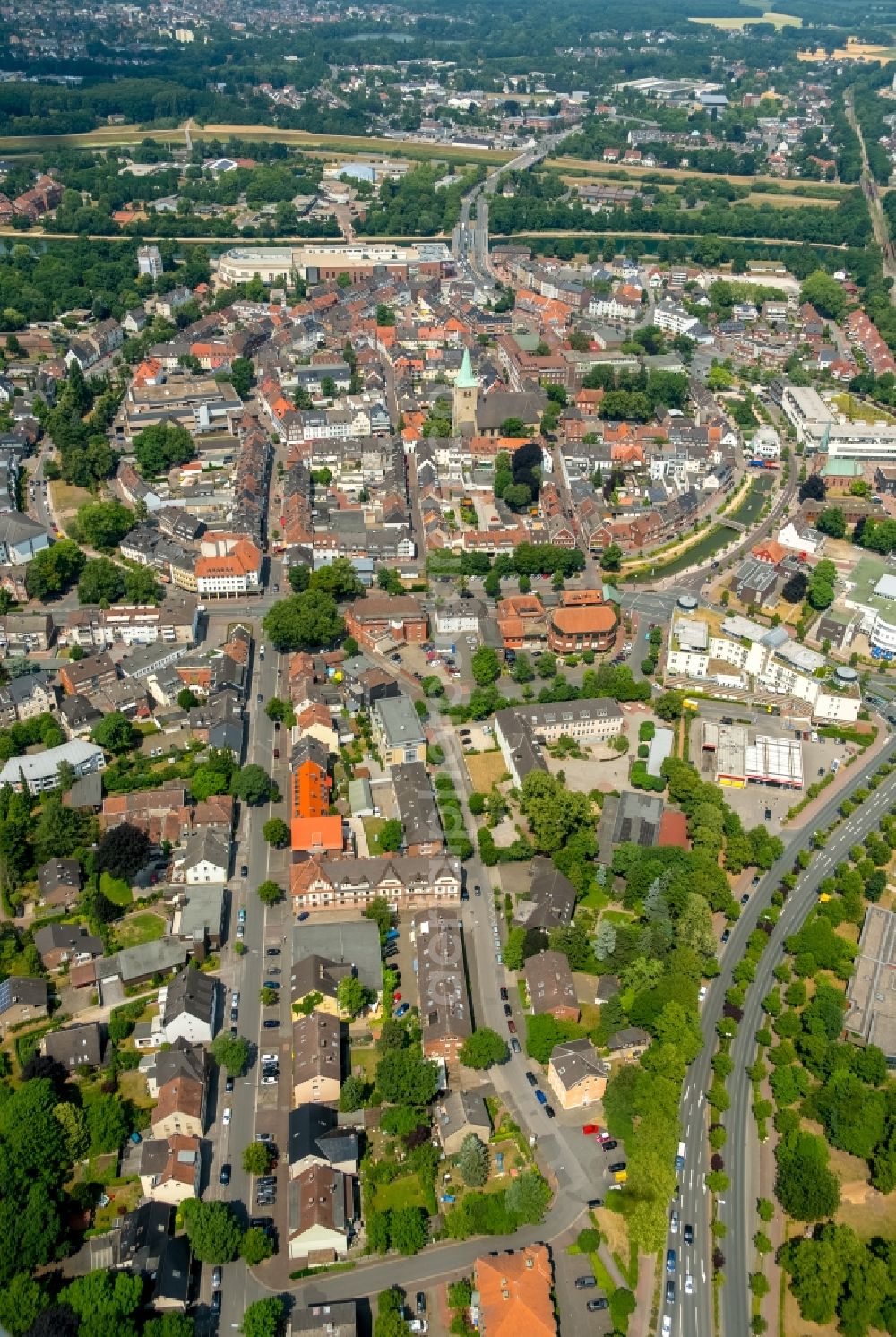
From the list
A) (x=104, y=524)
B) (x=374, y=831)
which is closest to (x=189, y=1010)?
(x=374, y=831)

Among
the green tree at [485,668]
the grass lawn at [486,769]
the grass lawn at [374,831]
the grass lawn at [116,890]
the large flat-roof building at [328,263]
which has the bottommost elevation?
the grass lawn at [116,890]

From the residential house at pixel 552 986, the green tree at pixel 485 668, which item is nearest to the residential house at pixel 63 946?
the residential house at pixel 552 986

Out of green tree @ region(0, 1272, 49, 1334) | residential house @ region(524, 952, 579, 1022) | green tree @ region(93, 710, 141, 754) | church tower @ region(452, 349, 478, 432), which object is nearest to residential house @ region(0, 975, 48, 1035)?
green tree @ region(0, 1272, 49, 1334)

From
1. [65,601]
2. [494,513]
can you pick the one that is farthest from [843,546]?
[65,601]

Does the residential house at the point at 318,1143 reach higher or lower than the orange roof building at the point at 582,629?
lower

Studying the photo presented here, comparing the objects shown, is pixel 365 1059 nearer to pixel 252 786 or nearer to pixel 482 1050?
pixel 482 1050

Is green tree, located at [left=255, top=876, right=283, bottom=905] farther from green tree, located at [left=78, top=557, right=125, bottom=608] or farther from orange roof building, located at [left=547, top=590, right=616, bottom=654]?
green tree, located at [left=78, top=557, right=125, bottom=608]

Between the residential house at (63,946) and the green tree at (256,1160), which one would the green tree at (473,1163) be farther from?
the residential house at (63,946)
